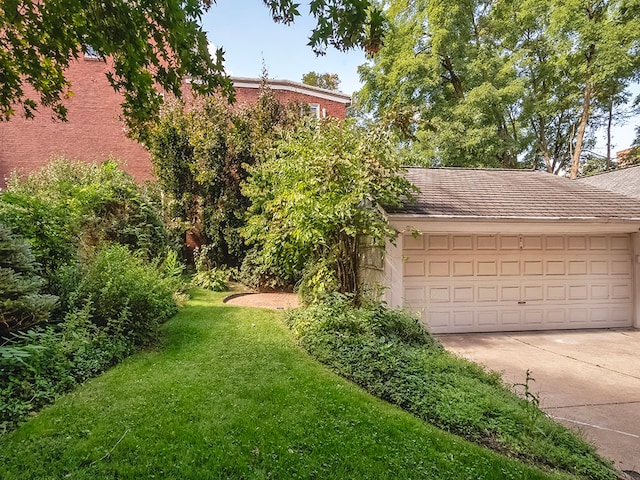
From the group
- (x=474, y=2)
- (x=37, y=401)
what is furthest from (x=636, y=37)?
(x=37, y=401)

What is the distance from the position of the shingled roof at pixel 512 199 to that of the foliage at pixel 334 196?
2.41ft

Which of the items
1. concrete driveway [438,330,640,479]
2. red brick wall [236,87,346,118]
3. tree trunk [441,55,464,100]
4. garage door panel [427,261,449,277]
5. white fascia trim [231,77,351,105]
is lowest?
concrete driveway [438,330,640,479]

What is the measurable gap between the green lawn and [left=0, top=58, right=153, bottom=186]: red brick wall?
40.4 feet

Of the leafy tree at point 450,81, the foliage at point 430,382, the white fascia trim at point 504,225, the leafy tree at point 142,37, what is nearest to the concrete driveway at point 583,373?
the foliage at point 430,382

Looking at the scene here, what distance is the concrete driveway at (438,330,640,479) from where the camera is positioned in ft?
11.7

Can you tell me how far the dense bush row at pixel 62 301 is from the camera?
3.64m

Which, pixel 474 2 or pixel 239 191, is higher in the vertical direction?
pixel 474 2

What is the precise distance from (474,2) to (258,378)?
19900mm

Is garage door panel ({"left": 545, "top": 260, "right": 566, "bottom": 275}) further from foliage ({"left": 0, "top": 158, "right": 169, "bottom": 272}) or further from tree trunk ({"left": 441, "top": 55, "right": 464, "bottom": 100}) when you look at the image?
tree trunk ({"left": 441, "top": 55, "right": 464, "bottom": 100})

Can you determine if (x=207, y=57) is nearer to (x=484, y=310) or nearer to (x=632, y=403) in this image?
(x=632, y=403)

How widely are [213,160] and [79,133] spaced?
6.79 meters

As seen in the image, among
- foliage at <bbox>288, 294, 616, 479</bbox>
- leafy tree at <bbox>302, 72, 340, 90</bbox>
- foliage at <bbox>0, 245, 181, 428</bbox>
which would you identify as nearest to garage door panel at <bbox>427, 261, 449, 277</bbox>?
foliage at <bbox>288, 294, 616, 479</bbox>

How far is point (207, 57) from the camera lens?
121 inches

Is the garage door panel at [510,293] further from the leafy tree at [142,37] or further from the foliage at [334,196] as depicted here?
the leafy tree at [142,37]
